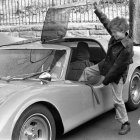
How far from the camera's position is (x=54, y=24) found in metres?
5.80

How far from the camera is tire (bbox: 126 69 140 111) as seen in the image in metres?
5.85

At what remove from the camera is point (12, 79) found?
456cm

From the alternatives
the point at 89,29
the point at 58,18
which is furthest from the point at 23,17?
the point at 58,18

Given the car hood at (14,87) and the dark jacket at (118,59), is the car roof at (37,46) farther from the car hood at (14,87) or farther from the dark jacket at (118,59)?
the car hood at (14,87)

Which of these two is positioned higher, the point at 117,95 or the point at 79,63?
the point at 79,63

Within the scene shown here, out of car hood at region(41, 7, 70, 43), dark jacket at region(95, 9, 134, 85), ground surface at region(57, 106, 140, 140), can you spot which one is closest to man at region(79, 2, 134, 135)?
dark jacket at region(95, 9, 134, 85)

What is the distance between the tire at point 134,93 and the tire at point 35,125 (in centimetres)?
212

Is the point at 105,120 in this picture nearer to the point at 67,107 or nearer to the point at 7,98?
the point at 67,107

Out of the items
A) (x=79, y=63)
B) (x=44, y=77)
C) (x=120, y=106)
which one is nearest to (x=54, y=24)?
(x=79, y=63)

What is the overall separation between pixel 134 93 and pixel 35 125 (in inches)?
104

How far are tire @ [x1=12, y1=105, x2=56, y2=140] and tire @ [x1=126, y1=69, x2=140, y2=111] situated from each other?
83.3 inches

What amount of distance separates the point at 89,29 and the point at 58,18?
18.9ft

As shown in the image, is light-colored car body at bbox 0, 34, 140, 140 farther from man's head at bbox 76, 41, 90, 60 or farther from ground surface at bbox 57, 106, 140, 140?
man's head at bbox 76, 41, 90, 60

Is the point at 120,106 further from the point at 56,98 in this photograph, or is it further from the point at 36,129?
the point at 36,129
